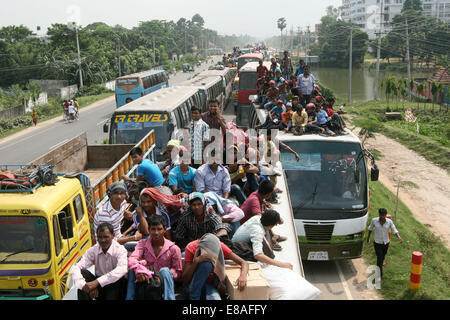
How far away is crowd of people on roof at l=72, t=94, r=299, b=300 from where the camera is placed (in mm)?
4562

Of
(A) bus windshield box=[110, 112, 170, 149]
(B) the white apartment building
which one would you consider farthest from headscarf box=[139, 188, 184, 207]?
(B) the white apartment building

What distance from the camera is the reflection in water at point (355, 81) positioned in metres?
58.2

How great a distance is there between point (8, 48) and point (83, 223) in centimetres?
6341

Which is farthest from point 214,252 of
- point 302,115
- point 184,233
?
point 302,115

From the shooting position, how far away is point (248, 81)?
23344 millimetres

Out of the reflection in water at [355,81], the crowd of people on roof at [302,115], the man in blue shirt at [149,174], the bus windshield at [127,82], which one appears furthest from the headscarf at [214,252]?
the reflection in water at [355,81]

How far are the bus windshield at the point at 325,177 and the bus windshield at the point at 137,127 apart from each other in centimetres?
571

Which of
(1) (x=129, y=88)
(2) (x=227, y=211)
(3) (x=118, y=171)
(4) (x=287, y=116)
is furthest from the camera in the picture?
(1) (x=129, y=88)

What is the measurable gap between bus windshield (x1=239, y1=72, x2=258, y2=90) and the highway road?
8.46m

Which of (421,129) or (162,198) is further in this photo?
(421,129)

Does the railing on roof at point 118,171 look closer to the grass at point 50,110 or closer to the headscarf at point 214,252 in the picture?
the headscarf at point 214,252

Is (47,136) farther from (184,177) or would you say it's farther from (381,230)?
(381,230)

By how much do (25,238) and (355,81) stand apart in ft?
241

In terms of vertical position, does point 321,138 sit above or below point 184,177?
above
